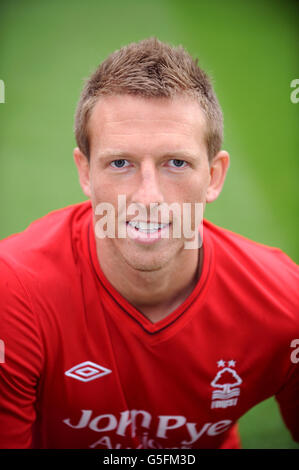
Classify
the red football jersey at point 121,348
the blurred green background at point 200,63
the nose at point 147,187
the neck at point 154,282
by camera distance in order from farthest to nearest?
the blurred green background at point 200,63, the neck at point 154,282, the red football jersey at point 121,348, the nose at point 147,187

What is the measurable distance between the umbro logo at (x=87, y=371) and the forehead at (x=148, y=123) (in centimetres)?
85

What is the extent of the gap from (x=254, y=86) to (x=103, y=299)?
4.57 meters

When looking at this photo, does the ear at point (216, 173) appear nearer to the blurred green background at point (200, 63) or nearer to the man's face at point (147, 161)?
the man's face at point (147, 161)

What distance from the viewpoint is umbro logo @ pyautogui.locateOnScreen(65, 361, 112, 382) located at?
75.1 inches

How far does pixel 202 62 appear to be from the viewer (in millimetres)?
6000

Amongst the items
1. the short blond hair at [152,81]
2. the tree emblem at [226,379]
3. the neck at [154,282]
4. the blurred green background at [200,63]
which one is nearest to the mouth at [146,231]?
the neck at [154,282]

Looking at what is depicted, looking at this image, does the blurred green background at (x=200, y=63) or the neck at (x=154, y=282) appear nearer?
the neck at (x=154, y=282)

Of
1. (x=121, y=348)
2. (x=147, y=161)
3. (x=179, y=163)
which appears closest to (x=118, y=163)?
(x=147, y=161)

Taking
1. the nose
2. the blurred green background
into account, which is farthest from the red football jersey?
the blurred green background

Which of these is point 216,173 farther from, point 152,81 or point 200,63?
point 200,63

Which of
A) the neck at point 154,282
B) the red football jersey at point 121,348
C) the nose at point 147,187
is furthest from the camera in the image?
the neck at point 154,282

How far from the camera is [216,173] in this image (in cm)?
208

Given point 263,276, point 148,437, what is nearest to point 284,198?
point 263,276

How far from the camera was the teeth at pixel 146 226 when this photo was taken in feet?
5.74
